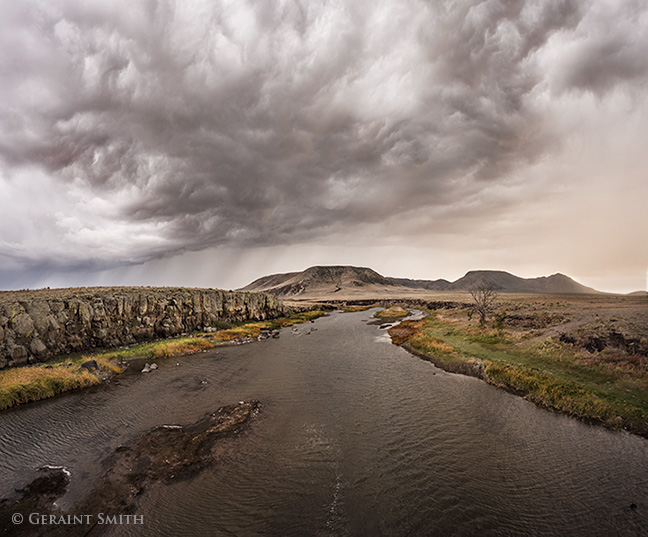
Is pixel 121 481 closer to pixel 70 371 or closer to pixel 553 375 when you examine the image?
pixel 70 371

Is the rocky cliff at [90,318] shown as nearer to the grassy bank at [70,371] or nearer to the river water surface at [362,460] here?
the grassy bank at [70,371]

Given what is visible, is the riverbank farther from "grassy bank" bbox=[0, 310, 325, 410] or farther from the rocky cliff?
the rocky cliff

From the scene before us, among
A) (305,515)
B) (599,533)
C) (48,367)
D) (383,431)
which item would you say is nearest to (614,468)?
(599,533)

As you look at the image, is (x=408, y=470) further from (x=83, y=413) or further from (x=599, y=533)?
(x=83, y=413)

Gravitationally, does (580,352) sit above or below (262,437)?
above

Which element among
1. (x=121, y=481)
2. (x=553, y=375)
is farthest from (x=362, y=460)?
(x=553, y=375)

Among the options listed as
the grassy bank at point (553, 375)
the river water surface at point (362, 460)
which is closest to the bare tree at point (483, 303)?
the grassy bank at point (553, 375)
